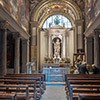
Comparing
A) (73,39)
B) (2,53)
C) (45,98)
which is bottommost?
(45,98)

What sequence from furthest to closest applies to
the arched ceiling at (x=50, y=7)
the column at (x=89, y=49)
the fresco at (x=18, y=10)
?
the arched ceiling at (x=50, y=7) → the column at (x=89, y=49) → the fresco at (x=18, y=10)

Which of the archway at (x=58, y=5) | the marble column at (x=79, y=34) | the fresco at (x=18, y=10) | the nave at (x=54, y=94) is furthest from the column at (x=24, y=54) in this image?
the nave at (x=54, y=94)

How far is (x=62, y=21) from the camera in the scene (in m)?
31.3

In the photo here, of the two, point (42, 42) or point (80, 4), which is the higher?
point (80, 4)

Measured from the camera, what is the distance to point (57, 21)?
31141mm

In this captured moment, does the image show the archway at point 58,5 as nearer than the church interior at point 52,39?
No

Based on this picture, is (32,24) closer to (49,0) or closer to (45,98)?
(49,0)

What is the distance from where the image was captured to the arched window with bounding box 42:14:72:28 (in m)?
31.0

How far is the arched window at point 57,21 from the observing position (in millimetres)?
31020

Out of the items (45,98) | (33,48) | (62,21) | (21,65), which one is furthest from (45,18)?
(45,98)

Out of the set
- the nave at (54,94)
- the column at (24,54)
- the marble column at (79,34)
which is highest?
the marble column at (79,34)

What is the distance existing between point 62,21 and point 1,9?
61.6 feet

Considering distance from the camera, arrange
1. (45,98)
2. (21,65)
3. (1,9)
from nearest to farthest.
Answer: (45,98) < (1,9) < (21,65)

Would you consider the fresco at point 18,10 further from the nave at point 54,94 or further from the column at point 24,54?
the nave at point 54,94
